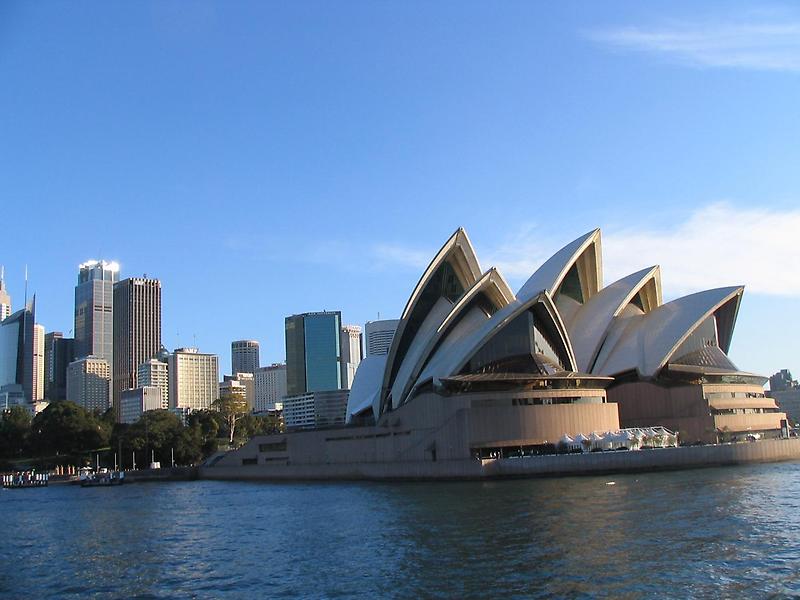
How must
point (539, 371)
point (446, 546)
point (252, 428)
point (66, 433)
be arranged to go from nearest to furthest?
point (446, 546)
point (539, 371)
point (66, 433)
point (252, 428)

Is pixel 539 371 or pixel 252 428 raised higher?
pixel 539 371

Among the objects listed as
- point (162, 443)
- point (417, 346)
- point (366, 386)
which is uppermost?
point (417, 346)

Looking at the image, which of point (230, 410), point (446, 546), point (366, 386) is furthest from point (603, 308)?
point (230, 410)

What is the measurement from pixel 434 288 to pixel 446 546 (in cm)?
4296

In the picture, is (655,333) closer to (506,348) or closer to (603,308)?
(603,308)

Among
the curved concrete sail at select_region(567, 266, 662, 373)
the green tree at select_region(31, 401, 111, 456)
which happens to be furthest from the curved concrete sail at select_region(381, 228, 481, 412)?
the green tree at select_region(31, 401, 111, 456)

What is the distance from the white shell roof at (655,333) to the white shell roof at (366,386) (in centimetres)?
2028

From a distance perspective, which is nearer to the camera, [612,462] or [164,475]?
[612,462]

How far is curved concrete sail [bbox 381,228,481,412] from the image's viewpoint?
218 feet

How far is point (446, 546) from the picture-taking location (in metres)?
26.9

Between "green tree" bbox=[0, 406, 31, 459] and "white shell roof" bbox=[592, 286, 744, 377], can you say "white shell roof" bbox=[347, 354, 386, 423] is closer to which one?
"white shell roof" bbox=[592, 286, 744, 377]

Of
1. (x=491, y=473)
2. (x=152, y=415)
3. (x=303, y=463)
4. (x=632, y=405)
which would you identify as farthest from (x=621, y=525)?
(x=152, y=415)

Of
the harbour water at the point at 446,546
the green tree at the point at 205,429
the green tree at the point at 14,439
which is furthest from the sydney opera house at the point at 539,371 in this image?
the green tree at the point at 14,439

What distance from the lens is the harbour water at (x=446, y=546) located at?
2162 cm
